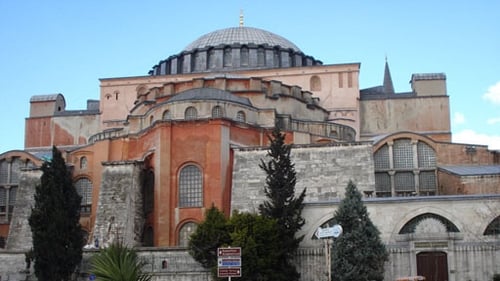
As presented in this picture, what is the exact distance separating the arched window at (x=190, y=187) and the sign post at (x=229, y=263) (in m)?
11.3

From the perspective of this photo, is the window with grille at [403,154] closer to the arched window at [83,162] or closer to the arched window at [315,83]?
the arched window at [315,83]

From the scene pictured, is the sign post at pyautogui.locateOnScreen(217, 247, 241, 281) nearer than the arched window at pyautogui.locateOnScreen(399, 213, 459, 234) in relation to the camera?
Yes

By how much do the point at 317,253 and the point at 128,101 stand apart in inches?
885

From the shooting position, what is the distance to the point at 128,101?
4528 centimetres

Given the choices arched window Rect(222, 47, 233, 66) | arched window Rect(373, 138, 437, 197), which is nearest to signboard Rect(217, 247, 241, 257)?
arched window Rect(373, 138, 437, 197)

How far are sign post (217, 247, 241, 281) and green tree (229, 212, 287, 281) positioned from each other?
4389 mm

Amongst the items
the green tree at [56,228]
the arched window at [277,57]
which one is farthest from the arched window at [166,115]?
the arched window at [277,57]

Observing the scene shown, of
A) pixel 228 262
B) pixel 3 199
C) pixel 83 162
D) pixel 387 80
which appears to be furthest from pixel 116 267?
pixel 387 80

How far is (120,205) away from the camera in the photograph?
3194cm

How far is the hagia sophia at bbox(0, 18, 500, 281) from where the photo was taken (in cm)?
2614

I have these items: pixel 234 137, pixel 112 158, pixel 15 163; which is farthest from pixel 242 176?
pixel 15 163

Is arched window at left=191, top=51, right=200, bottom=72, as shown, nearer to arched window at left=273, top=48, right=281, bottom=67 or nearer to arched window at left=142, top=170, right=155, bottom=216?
arched window at left=273, top=48, right=281, bottom=67

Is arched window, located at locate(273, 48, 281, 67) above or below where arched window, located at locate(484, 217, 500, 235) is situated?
above

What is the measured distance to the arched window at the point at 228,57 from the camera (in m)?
46.2
